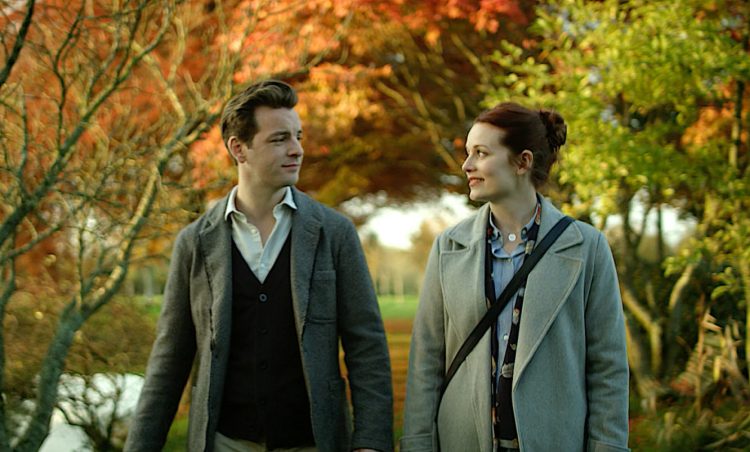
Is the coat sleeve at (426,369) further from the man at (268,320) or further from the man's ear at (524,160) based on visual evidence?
the man's ear at (524,160)

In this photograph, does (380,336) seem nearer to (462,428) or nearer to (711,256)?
(462,428)

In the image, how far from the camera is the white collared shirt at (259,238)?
2906 millimetres

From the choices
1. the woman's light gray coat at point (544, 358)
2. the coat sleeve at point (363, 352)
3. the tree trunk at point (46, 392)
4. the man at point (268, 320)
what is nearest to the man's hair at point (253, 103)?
the man at point (268, 320)

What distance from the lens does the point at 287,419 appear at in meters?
2.79

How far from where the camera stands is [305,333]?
9.20 feet

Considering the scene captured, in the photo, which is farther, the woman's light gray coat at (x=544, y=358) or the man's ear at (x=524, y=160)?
the man's ear at (x=524, y=160)

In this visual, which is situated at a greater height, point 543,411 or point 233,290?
point 233,290

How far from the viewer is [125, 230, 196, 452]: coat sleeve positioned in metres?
2.96

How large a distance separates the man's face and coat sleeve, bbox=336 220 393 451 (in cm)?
35

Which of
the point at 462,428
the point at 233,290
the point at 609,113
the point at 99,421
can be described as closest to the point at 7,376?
the point at 99,421

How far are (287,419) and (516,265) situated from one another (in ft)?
3.09

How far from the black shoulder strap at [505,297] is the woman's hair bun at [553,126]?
31cm

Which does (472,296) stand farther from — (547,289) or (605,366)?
(605,366)

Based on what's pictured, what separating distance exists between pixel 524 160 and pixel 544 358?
67 centimetres
